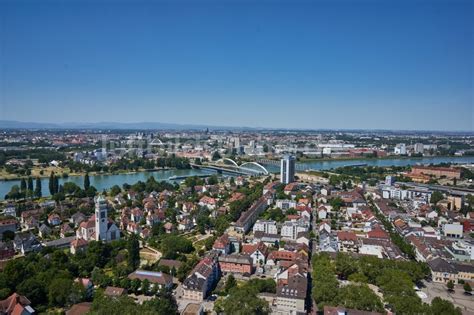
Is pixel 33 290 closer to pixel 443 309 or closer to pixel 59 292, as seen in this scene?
pixel 59 292

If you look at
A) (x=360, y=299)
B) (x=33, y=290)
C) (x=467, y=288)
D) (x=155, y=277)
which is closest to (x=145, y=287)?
(x=155, y=277)

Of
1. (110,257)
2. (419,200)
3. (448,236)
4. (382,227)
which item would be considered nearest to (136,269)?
(110,257)

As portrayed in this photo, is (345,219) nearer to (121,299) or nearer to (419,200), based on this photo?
(419,200)

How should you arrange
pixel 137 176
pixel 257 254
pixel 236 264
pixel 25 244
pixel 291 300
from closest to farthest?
1. pixel 291 300
2. pixel 236 264
3. pixel 257 254
4. pixel 25 244
5. pixel 137 176

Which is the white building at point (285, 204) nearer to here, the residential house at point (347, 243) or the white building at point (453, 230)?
the residential house at point (347, 243)

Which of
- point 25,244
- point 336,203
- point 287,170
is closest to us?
point 25,244

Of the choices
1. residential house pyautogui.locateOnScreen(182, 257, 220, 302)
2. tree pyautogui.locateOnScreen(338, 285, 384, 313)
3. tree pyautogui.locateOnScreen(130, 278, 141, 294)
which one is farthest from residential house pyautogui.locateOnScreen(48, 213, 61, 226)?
tree pyautogui.locateOnScreen(338, 285, 384, 313)

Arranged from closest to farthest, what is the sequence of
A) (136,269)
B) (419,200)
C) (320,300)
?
(320,300)
(136,269)
(419,200)

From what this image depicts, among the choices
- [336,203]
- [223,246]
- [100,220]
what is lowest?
[223,246]
